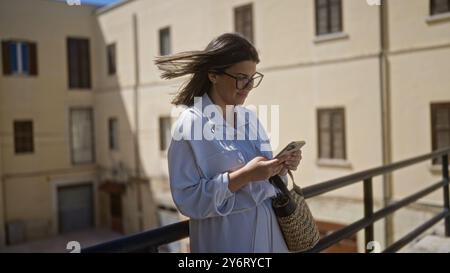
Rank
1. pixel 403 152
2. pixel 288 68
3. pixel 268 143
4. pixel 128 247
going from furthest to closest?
pixel 288 68, pixel 403 152, pixel 268 143, pixel 128 247

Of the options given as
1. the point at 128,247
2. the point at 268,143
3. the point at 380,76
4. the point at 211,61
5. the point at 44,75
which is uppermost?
the point at 44,75

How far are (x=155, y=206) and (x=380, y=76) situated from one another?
431 cm

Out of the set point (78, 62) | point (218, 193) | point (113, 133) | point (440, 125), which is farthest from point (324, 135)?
point (78, 62)

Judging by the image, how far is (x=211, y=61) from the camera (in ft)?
2.02

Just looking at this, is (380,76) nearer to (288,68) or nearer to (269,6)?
(288,68)

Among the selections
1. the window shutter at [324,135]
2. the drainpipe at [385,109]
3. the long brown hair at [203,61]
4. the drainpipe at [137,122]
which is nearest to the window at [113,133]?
the drainpipe at [137,122]

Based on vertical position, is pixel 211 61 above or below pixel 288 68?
below

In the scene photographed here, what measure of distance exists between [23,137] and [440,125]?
5869 mm

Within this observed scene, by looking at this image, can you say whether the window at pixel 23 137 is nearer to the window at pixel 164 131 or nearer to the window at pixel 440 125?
the window at pixel 164 131

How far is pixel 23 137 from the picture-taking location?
7.13 metres

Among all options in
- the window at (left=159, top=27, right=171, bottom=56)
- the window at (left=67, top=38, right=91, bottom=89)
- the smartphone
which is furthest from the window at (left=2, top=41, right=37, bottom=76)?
the smartphone

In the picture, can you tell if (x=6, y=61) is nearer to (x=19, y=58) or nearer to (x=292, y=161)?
(x=19, y=58)

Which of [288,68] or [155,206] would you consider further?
[155,206]

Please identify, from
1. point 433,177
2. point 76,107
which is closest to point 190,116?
point 433,177
